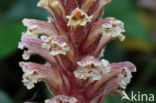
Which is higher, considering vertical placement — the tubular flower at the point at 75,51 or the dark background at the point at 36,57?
the dark background at the point at 36,57

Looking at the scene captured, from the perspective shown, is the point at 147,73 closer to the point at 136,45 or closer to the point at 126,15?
the point at 136,45

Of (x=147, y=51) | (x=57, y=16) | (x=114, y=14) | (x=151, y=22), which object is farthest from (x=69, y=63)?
(x=151, y=22)

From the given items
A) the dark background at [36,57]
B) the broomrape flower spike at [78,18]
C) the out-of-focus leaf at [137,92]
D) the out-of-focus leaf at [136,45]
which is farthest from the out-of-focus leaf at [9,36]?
the broomrape flower spike at [78,18]

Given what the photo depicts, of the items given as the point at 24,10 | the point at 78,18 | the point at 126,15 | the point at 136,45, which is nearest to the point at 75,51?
the point at 78,18

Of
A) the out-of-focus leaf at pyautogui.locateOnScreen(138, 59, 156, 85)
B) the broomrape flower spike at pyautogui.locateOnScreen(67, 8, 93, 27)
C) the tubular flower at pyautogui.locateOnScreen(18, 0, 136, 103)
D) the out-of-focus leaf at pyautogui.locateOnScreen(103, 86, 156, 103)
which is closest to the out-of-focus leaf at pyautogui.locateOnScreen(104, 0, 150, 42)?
the out-of-focus leaf at pyautogui.locateOnScreen(138, 59, 156, 85)

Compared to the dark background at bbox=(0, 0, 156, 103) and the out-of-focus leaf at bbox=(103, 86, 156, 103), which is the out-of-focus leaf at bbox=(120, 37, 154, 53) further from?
the out-of-focus leaf at bbox=(103, 86, 156, 103)

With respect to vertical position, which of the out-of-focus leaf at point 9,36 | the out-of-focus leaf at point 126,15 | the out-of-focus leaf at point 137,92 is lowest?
the out-of-focus leaf at point 137,92

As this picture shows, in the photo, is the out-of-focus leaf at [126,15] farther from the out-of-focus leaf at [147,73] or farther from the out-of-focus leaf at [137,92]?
the out-of-focus leaf at [137,92]
